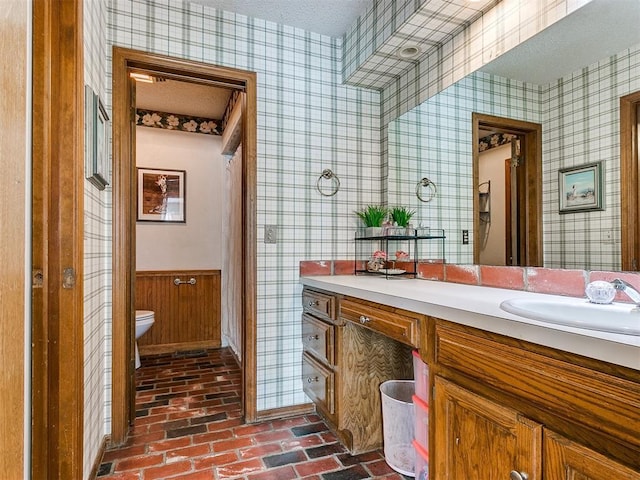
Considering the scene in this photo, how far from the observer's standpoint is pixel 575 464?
0.70 m

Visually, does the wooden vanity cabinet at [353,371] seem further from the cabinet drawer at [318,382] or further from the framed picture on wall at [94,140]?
the framed picture on wall at [94,140]

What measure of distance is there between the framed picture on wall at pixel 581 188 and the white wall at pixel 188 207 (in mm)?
3049

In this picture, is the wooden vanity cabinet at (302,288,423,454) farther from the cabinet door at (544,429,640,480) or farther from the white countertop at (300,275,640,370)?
the cabinet door at (544,429,640,480)

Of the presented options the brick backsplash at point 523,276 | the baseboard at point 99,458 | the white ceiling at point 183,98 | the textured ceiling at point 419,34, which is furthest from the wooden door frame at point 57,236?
the white ceiling at point 183,98

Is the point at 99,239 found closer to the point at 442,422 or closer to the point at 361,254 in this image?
the point at 361,254

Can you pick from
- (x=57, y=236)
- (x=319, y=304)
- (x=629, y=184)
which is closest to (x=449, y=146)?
(x=629, y=184)

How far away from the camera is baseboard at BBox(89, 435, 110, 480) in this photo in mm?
1507

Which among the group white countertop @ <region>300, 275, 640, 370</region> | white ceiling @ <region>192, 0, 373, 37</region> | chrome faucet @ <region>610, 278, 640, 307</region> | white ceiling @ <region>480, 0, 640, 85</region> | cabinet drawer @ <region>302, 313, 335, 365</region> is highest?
white ceiling @ <region>192, 0, 373, 37</region>

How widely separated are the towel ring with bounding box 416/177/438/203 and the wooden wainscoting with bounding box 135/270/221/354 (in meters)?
2.27

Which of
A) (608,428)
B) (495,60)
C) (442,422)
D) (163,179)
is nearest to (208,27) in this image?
(495,60)

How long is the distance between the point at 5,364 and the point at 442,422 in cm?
108

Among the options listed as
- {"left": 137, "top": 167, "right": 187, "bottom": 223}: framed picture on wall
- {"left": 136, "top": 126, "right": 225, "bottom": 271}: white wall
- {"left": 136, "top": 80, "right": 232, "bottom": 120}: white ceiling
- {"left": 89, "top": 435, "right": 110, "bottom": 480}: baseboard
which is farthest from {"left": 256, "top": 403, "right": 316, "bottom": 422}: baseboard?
{"left": 136, "top": 80, "right": 232, "bottom": 120}: white ceiling

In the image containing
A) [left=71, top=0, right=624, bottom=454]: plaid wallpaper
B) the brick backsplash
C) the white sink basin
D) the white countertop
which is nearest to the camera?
the white countertop

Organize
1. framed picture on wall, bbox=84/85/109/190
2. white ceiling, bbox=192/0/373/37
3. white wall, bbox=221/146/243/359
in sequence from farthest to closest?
white wall, bbox=221/146/243/359 → white ceiling, bbox=192/0/373/37 → framed picture on wall, bbox=84/85/109/190
